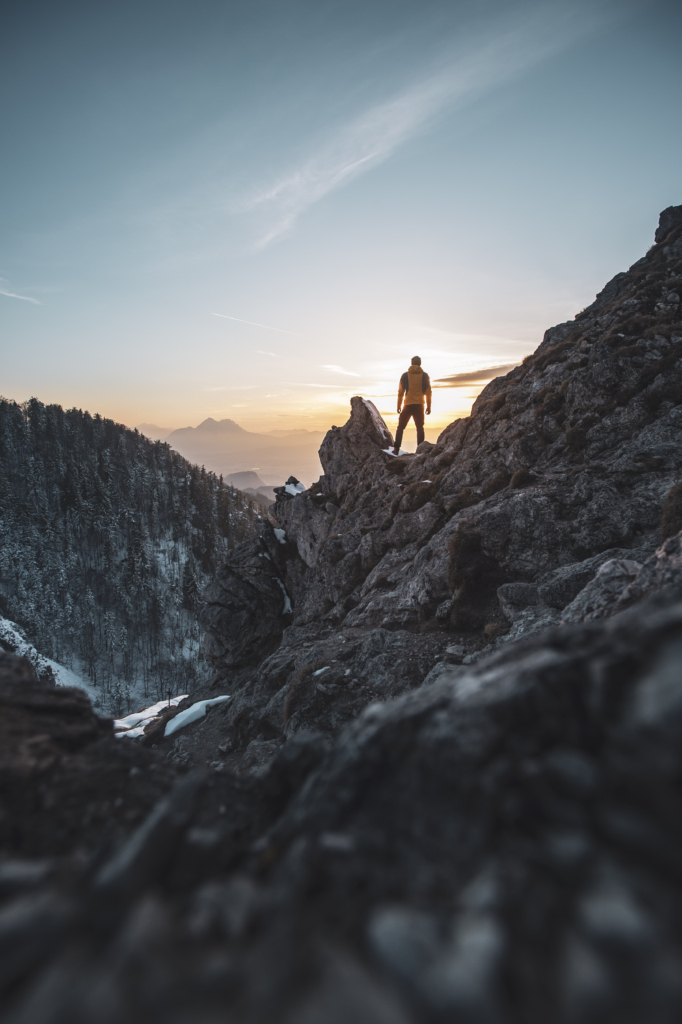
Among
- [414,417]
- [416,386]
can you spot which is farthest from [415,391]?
[414,417]

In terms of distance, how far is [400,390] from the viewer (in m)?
30.1

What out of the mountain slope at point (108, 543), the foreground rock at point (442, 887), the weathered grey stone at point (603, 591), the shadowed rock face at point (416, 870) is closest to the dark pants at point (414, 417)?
the weathered grey stone at point (603, 591)

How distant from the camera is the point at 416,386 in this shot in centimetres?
2967

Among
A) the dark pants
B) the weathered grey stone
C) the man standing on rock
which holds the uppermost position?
the man standing on rock

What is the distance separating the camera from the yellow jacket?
29.5 m

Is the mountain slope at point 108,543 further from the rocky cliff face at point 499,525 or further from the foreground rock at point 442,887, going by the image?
the foreground rock at point 442,887

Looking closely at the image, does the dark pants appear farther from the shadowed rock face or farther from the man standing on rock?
the shadowed rock face

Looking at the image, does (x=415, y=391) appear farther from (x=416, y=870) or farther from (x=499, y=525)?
(x=416, y=870)

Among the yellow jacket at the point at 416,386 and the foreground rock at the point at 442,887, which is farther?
the yellow jacket at the point at 416,386

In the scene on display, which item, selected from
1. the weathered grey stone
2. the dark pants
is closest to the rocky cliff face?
the weathered grey stone

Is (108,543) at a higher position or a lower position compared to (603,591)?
higher

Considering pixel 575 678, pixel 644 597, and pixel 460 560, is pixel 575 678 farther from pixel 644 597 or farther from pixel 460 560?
pixel 460 560

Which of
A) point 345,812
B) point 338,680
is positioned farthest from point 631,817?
point 338,680

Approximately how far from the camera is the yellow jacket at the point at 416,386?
29500 millimetres
